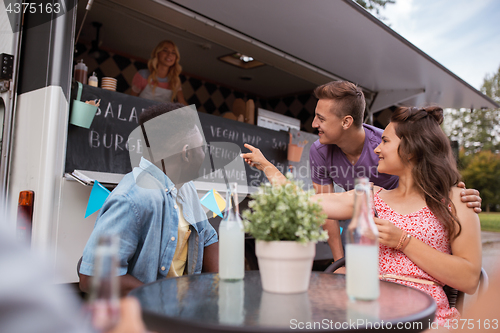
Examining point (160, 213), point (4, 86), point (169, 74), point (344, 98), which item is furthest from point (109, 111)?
point (344, 98)

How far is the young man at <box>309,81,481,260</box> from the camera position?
257 centimetres

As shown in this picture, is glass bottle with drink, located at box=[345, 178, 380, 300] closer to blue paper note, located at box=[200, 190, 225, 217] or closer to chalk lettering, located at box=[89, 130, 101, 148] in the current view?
blue paper note, located at box=[200, 190, 225, 217]

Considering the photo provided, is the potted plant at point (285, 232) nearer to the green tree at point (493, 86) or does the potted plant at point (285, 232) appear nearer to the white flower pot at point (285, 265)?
the white flower pot at point (285, 265)

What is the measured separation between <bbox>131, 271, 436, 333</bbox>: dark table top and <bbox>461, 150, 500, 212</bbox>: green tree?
23.4 m

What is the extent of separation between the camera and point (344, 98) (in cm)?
262

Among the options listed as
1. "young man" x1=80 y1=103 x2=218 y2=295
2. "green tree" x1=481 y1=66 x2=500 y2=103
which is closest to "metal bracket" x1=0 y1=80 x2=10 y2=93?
"young man" x1=80 y1=103 x2=218 y2=295

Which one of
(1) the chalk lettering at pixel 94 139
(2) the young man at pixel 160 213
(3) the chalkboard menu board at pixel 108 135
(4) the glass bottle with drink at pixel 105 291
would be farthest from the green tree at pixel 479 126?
(4) the glass bottle with drink at pixel 105 291

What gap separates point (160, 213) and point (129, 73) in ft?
13.6

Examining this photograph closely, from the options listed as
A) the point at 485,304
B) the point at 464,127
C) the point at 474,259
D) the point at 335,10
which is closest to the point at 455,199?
the point at 474,259

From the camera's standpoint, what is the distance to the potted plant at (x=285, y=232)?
1000 millimetres

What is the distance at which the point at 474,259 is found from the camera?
4.67 feet

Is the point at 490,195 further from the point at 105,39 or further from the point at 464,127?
the point at 105,39

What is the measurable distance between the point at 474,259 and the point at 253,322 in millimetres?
1020

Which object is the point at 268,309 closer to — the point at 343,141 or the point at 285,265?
the point at 285,265
